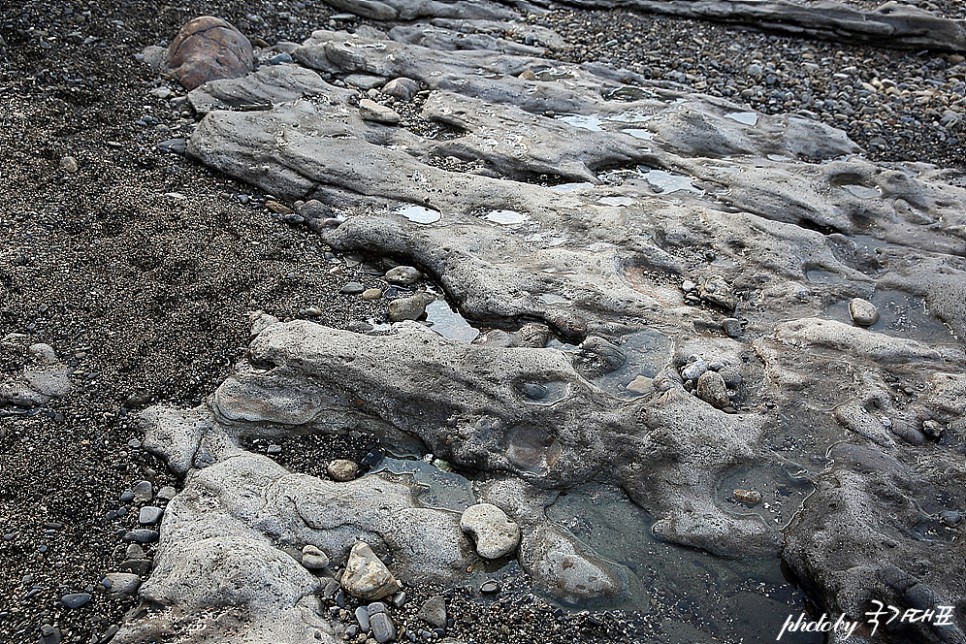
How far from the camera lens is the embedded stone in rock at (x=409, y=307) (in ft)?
14.9

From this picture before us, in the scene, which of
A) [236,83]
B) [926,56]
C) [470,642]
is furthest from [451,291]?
[926,56]

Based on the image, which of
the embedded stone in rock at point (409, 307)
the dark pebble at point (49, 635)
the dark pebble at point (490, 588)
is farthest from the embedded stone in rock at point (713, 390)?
the dark pebble at point (49, 635)

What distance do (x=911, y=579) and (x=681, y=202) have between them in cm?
309

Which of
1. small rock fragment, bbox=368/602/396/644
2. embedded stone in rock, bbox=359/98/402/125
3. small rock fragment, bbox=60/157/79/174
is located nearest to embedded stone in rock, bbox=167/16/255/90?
embedded stone in rock, bbox=359/98/402/125

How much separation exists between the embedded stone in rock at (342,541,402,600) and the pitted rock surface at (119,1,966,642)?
94 mm

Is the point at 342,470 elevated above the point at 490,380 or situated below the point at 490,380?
below

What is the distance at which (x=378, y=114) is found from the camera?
651 cm

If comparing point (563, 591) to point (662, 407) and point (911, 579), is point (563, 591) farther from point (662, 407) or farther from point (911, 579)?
point (911, 579)

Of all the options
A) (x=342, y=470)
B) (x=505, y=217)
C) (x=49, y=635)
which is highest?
(x=505, y=217)

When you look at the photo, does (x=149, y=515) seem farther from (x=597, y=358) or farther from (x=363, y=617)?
(x=597, y=358)

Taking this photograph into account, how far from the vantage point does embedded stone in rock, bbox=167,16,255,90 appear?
6.93 meters

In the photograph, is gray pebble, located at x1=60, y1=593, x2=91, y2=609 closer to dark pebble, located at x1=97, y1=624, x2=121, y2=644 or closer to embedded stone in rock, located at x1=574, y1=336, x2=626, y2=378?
dark pebble, located at x1=97, y1=624, x2=121, y2=644

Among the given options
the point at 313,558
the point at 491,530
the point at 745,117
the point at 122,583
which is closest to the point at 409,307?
the point at 491,530

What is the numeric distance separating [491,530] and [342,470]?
2.41 ft
